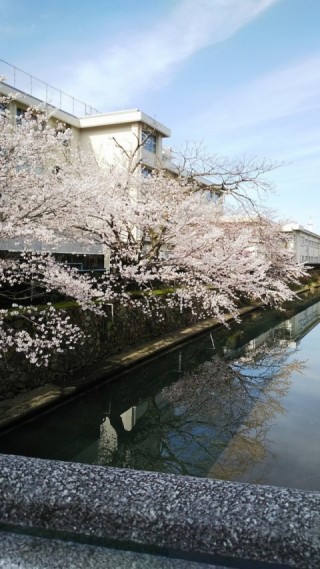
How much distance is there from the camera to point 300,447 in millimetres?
6082

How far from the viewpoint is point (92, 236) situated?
1205 centimetres

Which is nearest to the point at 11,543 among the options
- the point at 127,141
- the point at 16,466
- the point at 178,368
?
the point at 16,466

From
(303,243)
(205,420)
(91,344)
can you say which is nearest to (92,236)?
(91,344)

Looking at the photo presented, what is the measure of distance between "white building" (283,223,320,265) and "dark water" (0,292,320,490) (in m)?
24.3

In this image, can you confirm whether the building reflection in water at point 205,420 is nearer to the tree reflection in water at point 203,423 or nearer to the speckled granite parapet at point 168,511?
the tree reflection in water at point 203,423

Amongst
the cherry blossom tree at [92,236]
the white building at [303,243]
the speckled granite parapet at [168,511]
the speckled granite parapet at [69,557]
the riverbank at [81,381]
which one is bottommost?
the riverbank at [81,381]

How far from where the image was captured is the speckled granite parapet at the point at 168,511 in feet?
8.78

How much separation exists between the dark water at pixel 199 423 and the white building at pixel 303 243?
79.8 feet

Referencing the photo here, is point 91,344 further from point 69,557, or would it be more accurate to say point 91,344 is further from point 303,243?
point 303,243

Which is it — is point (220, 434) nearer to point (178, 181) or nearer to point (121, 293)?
point (121, 293)

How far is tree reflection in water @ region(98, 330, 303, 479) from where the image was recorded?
584 cm

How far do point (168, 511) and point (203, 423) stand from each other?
14.9 ft

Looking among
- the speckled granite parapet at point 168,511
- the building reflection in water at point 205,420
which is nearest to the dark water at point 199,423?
the building reflection in water at point 205,420

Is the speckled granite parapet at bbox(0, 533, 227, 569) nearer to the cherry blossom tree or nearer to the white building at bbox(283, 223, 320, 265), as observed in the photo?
the cherry blossom tree
